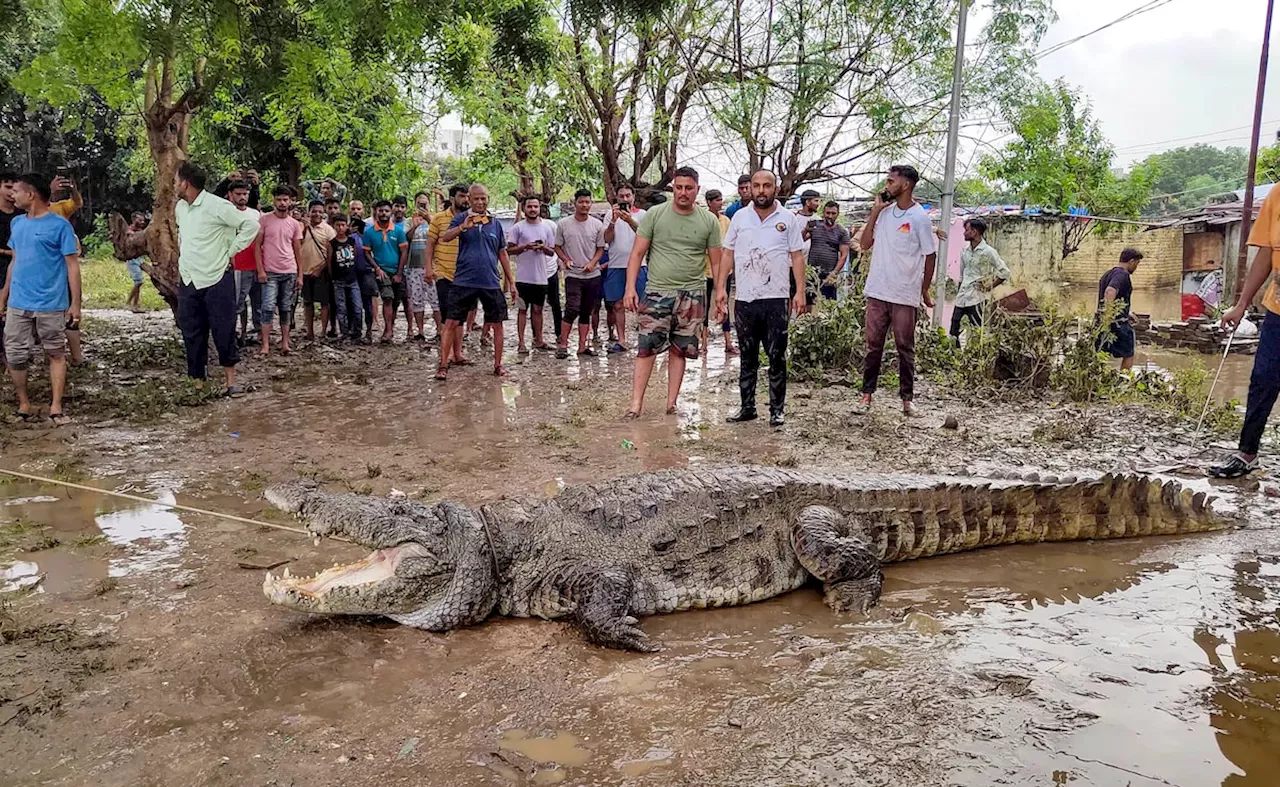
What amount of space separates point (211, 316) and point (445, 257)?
2.76 metres

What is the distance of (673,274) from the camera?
257 inches

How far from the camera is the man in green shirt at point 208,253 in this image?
7.06 m

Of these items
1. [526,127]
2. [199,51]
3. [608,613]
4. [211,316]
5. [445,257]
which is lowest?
[608,613]

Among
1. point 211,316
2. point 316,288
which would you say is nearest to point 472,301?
point 211,316

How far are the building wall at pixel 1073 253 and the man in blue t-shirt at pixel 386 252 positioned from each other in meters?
15.7

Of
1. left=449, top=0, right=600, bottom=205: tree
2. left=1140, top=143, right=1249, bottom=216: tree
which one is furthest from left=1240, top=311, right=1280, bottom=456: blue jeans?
left=1140, top=143, right=1249, bottom=216: tree

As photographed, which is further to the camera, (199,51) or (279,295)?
(279,295)

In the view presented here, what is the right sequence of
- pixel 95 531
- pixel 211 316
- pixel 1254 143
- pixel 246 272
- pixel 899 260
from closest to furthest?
pixel 95 531
pixel 899 260
pixel 211 316
pixel 246 272
pixel 1254 143

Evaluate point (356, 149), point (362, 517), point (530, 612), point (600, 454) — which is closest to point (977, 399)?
point (600, 454)

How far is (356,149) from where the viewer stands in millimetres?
18109

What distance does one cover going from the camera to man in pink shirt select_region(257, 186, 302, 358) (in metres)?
9.67

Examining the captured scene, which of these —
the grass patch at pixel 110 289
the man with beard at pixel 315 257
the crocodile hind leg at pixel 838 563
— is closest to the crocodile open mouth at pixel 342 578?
the crocodile hind leg at pixel 838 563

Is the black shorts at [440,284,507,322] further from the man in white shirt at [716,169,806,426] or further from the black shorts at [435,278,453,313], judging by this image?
the man in white shirt at [716,169,806,426]

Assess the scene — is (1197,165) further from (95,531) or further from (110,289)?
(95,531)
